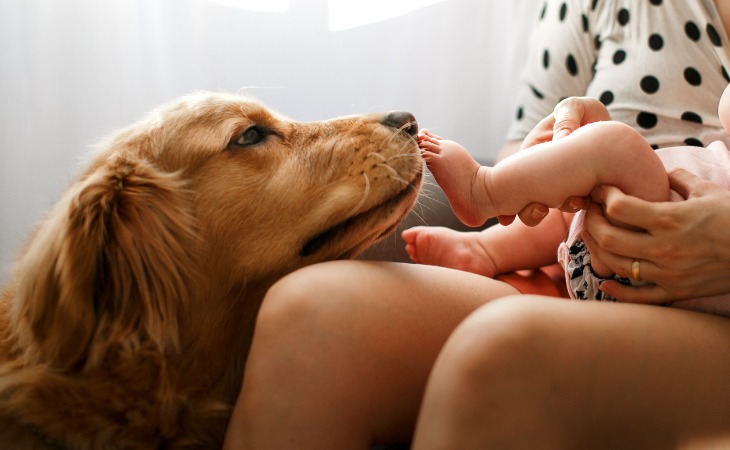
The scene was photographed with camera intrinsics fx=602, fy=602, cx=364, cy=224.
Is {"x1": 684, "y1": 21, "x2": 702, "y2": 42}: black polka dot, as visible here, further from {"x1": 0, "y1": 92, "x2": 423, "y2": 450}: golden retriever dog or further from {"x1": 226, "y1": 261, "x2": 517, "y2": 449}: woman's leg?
{"x1": 226, "y1": 261, "x2": 517, "y2": 449}: woman's leg

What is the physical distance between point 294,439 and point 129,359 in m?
0.25

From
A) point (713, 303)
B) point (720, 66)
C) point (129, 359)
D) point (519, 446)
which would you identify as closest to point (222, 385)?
point (129, 359)

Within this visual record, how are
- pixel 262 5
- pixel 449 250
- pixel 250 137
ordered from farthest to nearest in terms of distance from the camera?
pixel 262 5 → pixel 449 250 → pixel 250 137

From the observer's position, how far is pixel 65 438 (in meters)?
0.78

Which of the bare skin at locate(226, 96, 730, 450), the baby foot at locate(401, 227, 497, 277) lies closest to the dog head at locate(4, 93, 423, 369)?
the bare skin at locate(226, 96, 730, 450)

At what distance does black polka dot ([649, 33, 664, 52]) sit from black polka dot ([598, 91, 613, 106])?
124mm

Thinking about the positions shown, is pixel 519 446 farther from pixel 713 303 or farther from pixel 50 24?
pixel 50 24

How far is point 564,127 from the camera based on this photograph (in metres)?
0.96

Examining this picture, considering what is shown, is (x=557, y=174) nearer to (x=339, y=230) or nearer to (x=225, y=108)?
(x=339, y=230)

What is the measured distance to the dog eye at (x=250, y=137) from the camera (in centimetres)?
92

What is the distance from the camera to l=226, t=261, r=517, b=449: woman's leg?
0.68 meters

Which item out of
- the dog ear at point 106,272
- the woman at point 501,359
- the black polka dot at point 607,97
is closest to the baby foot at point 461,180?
the woman at point 501,359

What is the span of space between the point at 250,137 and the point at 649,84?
2.80 feet

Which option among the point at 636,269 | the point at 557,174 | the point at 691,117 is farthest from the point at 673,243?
the point at 691,117
